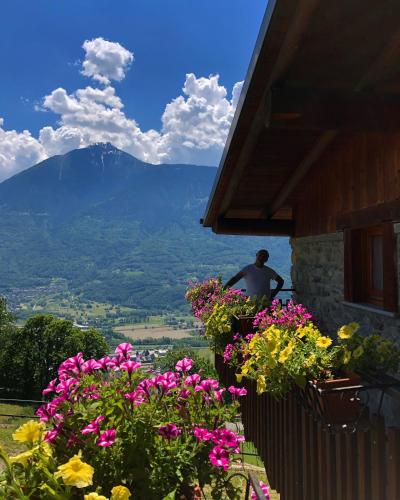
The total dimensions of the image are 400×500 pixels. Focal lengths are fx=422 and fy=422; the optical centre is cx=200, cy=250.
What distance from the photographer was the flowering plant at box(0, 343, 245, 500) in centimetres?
176

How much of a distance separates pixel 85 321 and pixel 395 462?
466ft

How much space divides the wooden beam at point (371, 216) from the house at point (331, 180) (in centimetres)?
1

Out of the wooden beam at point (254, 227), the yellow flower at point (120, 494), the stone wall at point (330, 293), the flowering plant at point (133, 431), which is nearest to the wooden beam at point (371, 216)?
the stone wall at point (330, 293)

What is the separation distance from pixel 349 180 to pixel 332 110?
1987 millimetres

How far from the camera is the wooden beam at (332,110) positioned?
9.43ft

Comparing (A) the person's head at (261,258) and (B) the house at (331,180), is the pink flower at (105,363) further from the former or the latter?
(A) the person's head at (261,258)

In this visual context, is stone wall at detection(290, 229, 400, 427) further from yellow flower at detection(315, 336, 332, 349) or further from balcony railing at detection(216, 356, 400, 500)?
yellow flower at detection(315, 336, 332, 349)

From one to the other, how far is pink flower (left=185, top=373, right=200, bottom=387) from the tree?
34278mm

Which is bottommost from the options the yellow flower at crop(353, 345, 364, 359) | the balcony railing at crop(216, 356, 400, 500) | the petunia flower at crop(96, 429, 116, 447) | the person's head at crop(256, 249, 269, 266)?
the balcony railing at crop(216, 356, 400, 500)

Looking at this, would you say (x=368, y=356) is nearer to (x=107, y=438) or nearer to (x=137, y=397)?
(x=137, y=397)

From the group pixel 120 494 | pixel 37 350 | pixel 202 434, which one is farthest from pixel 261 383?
pixel 37 350

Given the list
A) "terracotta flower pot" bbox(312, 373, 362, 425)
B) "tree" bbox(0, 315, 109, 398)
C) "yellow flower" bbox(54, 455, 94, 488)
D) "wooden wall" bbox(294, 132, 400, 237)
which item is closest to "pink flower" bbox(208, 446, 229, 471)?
"yellow flower" bbox(54, 455, 94, 488)

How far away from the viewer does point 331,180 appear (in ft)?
17.8

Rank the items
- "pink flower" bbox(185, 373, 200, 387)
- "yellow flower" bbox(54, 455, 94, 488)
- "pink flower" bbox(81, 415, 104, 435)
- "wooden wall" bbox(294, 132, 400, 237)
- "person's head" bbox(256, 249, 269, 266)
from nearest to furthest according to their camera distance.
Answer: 1. "yellow flower" bbox(54, 455, 94, 488)
2. "pink flower" bbox(81, 415, 104, 435)
3. "pink flower" bbox(185, 373, 200, 387)
4. "wooden wall" bbox(294, 132, 400, 237)
5. "person's head" bbox(256, 249, 269, 266)
